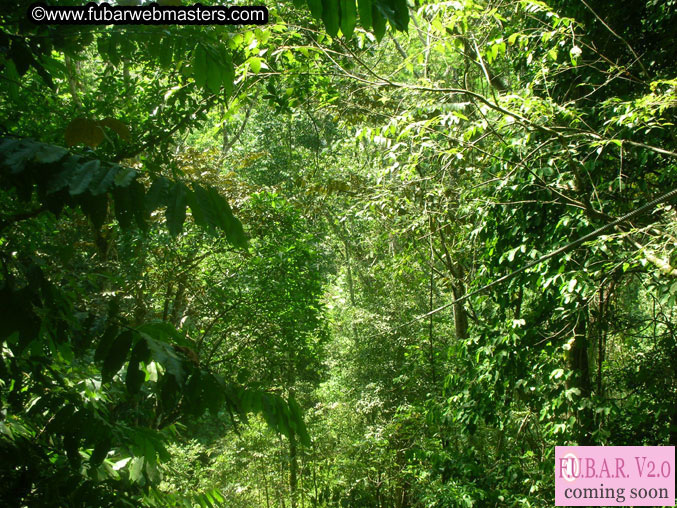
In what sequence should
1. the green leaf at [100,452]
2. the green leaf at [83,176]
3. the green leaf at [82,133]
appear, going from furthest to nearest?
the green leaf at [82,133]
the green leaf at [100,452]
the green leaf at [83,176]

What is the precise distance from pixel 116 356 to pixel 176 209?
31cm

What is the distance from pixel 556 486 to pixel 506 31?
3.08 m

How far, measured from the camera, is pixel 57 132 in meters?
3.20

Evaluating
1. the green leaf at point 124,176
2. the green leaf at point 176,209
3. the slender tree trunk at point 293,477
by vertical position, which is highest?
the green leaf at point 124,176

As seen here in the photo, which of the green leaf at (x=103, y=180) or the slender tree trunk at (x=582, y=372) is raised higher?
the green leaf at (x=103, y=180)

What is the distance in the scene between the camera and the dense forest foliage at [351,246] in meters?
1.07

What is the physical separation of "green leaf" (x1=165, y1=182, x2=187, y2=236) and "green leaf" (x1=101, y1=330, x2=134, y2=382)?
26 cm

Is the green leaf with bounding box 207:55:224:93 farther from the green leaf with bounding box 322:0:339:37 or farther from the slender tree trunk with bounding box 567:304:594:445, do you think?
the slender tree trunk with bounding box 567:304:594:445

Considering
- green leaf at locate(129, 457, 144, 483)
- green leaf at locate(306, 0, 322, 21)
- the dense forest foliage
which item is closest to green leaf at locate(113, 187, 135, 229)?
the dense forest foliage

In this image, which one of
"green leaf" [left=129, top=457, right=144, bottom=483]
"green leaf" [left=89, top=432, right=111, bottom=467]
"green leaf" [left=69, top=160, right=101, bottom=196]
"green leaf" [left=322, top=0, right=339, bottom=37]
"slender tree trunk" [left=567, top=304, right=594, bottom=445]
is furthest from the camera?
"slender tree trunk" [left=567, top=304, right=594, bottom=445]

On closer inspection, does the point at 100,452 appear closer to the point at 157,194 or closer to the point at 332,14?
the point at 157,194

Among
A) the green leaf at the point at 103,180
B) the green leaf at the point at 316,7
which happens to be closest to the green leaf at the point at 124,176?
the green leaf at the point at 103,180

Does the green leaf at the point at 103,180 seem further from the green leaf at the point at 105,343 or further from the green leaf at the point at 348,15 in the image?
the green leaf at the point at 348,15

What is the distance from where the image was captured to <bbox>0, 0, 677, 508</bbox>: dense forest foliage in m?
1.07
